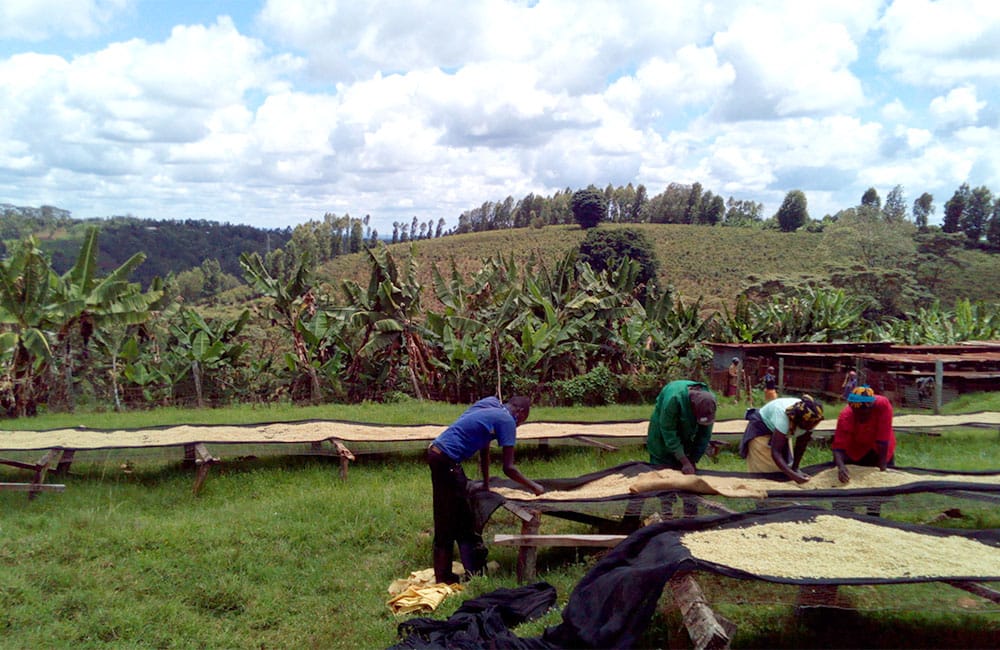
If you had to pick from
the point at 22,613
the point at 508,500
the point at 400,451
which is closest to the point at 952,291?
the point at 400,451

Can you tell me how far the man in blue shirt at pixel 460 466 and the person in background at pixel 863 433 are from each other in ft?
8.76

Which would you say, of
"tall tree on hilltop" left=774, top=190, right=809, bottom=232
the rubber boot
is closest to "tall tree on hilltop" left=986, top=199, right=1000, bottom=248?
"tall tree on hilltop" left=774, top=190, right=809, bottom=232

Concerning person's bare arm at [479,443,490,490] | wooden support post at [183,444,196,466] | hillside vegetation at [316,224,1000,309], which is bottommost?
wooden support post at [183,444,196,466]

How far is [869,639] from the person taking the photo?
399 cm

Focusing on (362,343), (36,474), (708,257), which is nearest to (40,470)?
(36,474)

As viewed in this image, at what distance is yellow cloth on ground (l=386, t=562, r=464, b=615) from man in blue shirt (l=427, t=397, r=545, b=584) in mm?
139

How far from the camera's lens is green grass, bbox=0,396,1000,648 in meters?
4.06

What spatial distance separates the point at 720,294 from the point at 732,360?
27394mm

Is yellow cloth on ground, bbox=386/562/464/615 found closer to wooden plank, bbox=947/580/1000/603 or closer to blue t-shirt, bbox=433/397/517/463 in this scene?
blue t-shirt, bbox=433/397/517/463

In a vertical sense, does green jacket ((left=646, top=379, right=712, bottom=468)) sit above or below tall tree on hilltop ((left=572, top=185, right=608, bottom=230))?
below

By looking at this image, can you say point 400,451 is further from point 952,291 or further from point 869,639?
point 952,291

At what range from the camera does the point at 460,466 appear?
5152 millimetres

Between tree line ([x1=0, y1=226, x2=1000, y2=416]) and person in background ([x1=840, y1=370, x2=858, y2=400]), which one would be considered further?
tree line ([x1=0, y1=226, x2=1000, y2=416])

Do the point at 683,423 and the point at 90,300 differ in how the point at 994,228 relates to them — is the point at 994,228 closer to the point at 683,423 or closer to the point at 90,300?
the point at 683,423
